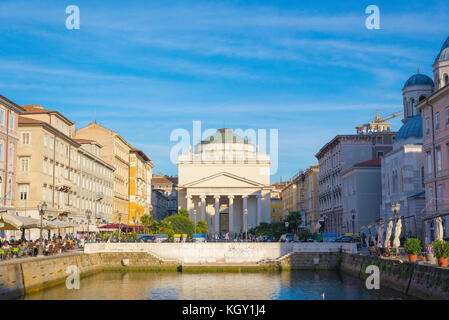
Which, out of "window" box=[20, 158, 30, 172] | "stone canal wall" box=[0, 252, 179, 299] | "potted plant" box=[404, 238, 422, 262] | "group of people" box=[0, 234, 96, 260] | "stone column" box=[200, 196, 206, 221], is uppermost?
"window" box=[20, 158, 30, 172]

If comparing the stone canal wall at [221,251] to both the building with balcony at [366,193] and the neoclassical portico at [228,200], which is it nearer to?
the building with balcony at [366,193]

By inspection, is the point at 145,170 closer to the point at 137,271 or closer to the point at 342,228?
the point at 342,228

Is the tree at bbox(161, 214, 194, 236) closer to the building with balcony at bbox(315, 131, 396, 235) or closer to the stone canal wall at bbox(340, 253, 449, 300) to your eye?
the building with balcony at bbox(315, 131, 396, 235)

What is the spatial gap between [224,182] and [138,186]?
15.8 metres

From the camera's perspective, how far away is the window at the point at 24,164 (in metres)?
57.4

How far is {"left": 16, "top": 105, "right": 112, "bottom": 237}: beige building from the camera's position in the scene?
57.2 meters

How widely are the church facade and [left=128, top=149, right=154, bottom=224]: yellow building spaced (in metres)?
6.99

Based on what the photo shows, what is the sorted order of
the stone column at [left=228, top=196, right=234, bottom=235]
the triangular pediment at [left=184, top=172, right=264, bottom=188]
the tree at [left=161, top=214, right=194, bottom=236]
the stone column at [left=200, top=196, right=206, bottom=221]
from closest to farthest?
the tree at [left=161, top=214, right=194, bottom=236], the stone column at [left=228, top=196, right=234, bottom=235], the stone column at [left=200, top=196, right=206, bottom=221], the triangular pediment at [left=184, top=172, right=264, bottom=188]

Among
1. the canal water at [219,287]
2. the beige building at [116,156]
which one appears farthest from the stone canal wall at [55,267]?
the beige building at [116,156]

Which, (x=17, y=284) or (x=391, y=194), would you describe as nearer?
(x=17, y=284)

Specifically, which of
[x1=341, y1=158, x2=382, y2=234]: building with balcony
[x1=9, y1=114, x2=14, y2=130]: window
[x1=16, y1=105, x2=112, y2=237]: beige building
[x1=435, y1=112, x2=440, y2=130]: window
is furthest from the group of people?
[x1=341, y1=158, x2=382, y2=234]: building with balcony

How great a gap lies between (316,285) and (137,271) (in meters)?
18.3

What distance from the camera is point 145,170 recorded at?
4621 inches
